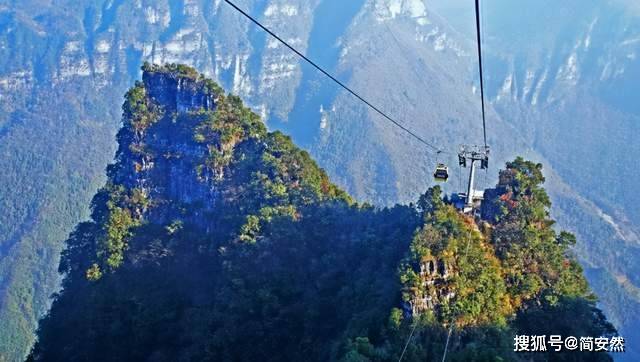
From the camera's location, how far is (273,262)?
134 ft

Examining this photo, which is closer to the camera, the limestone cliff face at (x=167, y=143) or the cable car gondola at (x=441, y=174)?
the cable car gondola at (x=441, y=174)

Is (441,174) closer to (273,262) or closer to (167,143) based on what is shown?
(273,262)

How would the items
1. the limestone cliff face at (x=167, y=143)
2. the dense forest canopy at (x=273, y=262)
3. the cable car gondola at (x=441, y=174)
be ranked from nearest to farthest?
the dense forest canopy at (x=273, y=262) → the cable car gondola at (x=441, y=174) → the limestone cliff face at (x=167, y=143)

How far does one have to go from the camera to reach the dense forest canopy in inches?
1200

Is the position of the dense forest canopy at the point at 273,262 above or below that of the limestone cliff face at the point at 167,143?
below

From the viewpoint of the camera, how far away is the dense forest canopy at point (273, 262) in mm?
30484

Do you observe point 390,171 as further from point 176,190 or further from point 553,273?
point 553,273

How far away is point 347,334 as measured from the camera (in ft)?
102

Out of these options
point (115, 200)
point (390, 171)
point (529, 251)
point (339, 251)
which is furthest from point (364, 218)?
point (390, 171)

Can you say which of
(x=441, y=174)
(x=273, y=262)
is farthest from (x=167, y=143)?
(x=441, y=174)

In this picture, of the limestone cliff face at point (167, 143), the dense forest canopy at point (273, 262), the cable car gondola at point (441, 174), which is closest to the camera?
the dense forest canopy at point (273, 262)

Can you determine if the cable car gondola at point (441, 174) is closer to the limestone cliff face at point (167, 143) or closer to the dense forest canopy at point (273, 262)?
the dense forest canopy at point (273, 262)

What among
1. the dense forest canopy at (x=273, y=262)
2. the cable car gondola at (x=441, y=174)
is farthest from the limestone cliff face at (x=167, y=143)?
the cable car gondola at (x=441, y=174)

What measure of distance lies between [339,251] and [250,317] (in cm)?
619
